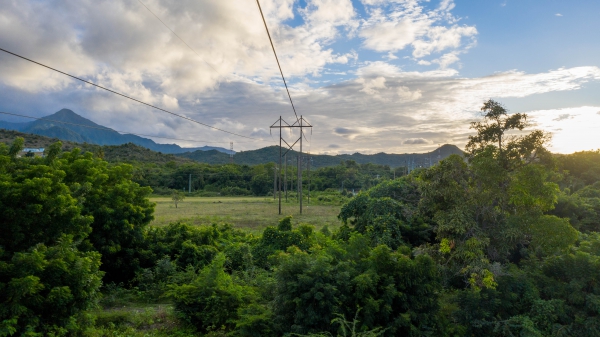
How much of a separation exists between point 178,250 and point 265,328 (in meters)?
7.55

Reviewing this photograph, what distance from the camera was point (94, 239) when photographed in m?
12.4

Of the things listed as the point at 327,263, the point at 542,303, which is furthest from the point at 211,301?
the point at 542,303

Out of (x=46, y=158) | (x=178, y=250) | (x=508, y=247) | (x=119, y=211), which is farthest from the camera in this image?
(x=178, y=250)

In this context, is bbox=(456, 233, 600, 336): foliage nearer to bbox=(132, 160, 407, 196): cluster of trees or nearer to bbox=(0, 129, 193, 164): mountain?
bbox=(0, 129, 193, 164): mountain

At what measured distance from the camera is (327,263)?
8984 millimetres

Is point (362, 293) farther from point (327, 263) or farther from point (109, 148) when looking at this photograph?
point (109, 148)

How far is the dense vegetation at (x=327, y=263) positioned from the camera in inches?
322

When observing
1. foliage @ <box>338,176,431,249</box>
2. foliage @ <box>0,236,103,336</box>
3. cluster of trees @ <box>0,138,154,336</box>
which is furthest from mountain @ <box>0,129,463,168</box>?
foliage @ <box>0,236,103,336</box>

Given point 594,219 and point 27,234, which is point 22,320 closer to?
point 27,234

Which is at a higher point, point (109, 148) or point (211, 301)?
point (109, 148)

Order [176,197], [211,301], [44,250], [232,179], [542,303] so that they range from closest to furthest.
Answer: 1. [44,250]
2. [211,301]
3. [542,303]
4. [176,197]
5. [232,179]

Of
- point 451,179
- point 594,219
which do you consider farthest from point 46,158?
→ point 594,219

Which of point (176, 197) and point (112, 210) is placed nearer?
point (112, 210)

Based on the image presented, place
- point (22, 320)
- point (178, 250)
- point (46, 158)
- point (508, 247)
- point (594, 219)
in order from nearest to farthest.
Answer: point (22, 320)
point (46, 158)
point (508, 247)
point (178, 250)
point (594, 219)
